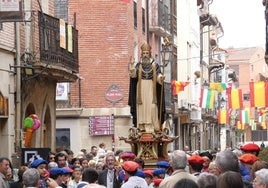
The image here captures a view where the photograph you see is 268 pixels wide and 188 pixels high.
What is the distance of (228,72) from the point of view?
3730 inches

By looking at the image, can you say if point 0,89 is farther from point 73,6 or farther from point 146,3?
point 146,3

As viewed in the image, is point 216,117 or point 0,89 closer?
point 0,89

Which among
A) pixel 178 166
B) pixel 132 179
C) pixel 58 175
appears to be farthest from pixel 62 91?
pixel 178 166

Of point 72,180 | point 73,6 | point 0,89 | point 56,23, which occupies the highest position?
point 73,6

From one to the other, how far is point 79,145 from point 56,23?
10.9m

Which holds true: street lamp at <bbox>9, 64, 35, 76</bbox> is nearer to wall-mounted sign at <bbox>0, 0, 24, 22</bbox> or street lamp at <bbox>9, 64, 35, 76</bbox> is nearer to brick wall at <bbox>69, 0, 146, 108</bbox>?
wall-mounted sign at <bbox>0, 0, 24, 22</bbox>

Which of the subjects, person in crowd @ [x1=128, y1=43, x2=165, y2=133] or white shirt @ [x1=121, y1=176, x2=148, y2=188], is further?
person in crowd @ [x1=128, y1=43, x2=165, y2=133]

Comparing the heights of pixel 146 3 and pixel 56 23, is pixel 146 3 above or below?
above

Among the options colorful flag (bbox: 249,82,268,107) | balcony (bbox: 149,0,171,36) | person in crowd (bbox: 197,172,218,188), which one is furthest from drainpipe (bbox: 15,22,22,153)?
balcony (bbox: 149,0,171,36)

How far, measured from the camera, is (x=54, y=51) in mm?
24500

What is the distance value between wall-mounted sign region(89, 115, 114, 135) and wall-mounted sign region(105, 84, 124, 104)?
116 centimetres

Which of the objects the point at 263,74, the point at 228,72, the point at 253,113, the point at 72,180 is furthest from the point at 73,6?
the point at 263,74

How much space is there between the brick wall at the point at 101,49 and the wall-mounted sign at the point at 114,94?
4.9 inches

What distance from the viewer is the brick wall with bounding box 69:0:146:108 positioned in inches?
1394
